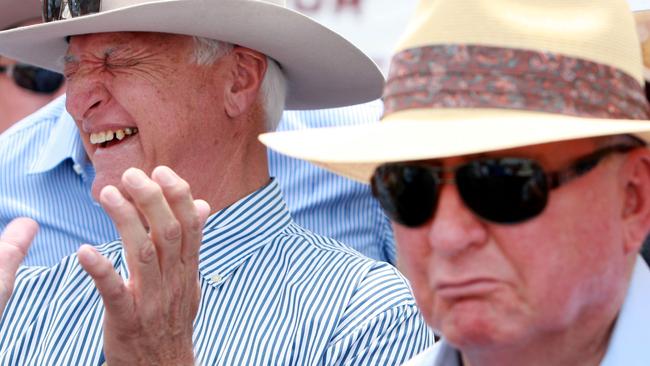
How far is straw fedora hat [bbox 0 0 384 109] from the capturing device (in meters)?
3.25

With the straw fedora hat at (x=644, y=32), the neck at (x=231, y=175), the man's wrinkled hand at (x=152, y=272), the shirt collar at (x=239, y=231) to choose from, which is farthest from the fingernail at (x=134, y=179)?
the straw fedora hat at (x=644, y=32)

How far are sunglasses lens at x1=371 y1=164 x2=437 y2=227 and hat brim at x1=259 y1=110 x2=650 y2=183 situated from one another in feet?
0.16

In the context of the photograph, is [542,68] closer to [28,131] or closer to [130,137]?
[130,137]

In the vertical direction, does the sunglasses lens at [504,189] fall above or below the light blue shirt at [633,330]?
above

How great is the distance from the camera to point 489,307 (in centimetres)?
192

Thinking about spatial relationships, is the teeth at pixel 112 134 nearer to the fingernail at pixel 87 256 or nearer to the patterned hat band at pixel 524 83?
the fingernail at pixel 87 256

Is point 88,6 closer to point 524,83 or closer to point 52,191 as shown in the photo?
point 52,191

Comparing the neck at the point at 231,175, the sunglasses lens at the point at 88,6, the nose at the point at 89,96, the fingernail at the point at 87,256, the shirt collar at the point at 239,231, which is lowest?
the shirt collar at the point at 239,231

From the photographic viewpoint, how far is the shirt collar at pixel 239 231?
10.5ft

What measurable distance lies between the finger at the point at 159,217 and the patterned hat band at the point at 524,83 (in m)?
0.68

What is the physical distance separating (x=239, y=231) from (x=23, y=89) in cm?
242

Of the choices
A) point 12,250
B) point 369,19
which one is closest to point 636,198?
point 12,250

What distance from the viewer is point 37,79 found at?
5.32m

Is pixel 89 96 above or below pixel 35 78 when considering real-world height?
above
